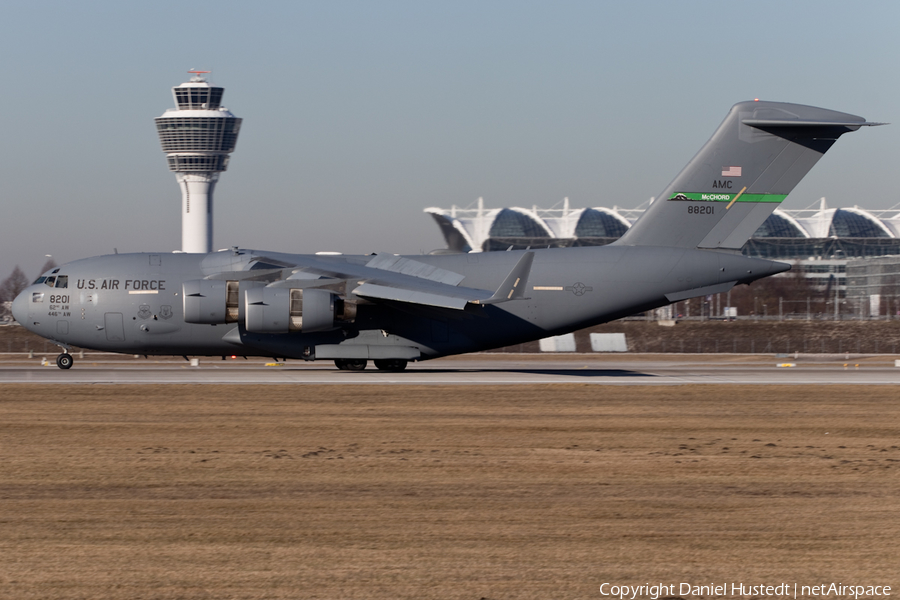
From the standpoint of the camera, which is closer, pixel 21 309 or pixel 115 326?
pixel 115 326

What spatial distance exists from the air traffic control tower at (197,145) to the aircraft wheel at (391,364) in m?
106

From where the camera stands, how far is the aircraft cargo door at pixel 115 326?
25656mm

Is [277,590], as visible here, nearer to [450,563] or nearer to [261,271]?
[450,563]

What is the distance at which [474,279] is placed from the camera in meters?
26.1

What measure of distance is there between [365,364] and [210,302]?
5.06m

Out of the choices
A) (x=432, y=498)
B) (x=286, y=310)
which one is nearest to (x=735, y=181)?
(x=286, y=310)

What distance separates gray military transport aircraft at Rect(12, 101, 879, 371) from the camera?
25.4 m

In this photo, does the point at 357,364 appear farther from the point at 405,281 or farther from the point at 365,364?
the point at 405,281

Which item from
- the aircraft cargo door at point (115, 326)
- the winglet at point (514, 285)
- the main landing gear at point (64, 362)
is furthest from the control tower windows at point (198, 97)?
the winglet at point (514, 285)

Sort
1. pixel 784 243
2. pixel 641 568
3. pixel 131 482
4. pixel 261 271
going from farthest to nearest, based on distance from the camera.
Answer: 1. pixel 784 243
2. pixel 261 271
3. pixel 131 482
4. pixel 641 568

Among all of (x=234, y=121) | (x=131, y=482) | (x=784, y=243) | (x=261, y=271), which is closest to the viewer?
(x=131, y=482)

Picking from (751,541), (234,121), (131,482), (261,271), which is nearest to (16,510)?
(131,482)

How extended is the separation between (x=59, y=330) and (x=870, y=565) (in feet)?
76.8

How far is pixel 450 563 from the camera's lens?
7.77 meters
